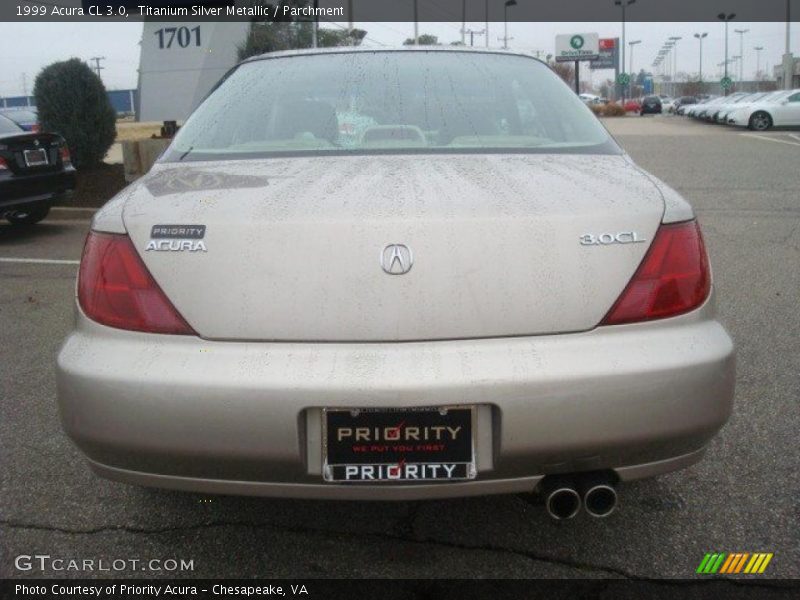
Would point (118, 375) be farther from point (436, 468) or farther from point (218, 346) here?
point (436, 468)

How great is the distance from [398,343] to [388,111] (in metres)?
1.21

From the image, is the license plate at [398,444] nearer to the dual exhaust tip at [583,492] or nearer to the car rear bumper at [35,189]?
the dual exhaust tip at [583,492]

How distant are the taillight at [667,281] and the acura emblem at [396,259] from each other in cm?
52

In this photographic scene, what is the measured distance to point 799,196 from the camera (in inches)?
418

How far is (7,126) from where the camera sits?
9.41 m

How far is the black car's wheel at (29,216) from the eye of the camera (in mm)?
Answer: 9266

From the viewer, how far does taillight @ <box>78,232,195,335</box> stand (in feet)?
7.03

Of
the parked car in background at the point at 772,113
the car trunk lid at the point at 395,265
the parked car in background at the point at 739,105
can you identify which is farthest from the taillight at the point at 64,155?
the parked car in background at the point at 739,105

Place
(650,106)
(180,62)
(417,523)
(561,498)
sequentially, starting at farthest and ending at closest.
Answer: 1. (650,106)
2. (180,62)
3. (417,523)
4. (561,498)

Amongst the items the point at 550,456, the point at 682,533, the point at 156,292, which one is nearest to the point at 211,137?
the point at 156,292

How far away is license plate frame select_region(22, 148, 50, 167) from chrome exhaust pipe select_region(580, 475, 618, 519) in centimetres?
823

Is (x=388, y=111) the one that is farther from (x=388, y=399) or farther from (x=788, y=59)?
(x=788, y=59)

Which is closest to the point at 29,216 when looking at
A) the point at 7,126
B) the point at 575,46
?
the point at 7,126

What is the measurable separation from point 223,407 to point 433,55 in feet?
6.28
